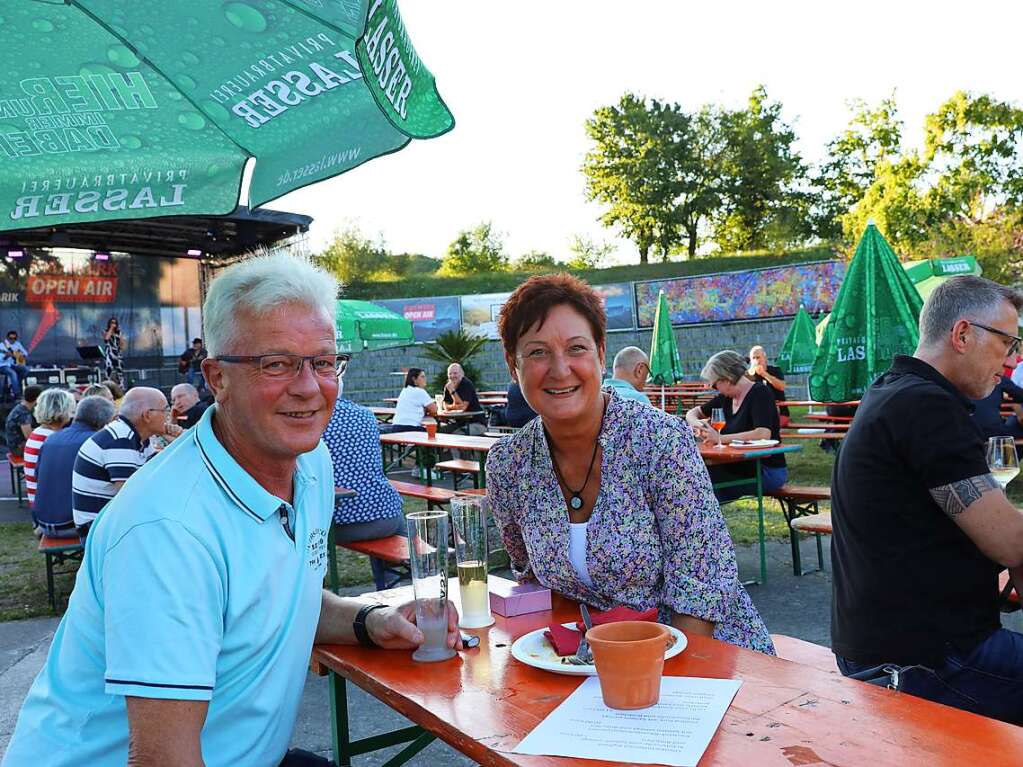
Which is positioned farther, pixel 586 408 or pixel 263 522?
pixel 586 408

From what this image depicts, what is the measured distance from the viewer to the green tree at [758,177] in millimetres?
40281

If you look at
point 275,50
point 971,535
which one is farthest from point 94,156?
point 971,535

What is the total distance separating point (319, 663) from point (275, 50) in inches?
60.9

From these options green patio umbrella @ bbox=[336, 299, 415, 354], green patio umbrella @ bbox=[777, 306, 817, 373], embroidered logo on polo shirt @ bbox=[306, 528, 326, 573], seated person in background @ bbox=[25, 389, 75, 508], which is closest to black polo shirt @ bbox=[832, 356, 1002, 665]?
embroidered logo on polo shirt @ bbox=[306, 528, 326, 573]

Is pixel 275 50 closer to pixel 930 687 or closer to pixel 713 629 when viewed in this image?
pixel 713 629

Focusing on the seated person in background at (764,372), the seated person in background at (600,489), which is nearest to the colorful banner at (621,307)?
the seated person in background at (764,372)

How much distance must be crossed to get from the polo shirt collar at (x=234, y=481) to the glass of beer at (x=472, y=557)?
1.29 ft

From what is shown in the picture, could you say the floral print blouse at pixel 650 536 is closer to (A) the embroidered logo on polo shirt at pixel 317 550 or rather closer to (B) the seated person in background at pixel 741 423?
(A) the embroidered logo on polo shirt at pixel 317 550

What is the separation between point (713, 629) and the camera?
1963 mm

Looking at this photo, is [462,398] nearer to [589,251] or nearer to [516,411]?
[516,411]

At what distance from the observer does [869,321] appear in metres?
6.11

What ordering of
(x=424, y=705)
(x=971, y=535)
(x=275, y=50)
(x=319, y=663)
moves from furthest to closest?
(x=275, y=50) → (x=971, y=535) → (x=319, y=663) → (x=424, y=705)

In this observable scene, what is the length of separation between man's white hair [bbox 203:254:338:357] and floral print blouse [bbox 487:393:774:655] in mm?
848

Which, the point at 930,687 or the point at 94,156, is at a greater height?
the point at 94,156
